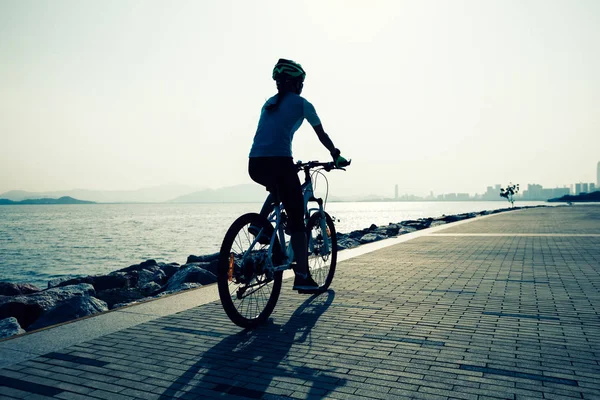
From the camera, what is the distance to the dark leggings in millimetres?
4508

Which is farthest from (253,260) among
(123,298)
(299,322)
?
(123,298)

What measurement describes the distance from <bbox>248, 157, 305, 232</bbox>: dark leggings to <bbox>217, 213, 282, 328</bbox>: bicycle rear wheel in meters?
0.28

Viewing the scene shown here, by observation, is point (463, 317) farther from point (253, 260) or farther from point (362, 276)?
point (362, 276)

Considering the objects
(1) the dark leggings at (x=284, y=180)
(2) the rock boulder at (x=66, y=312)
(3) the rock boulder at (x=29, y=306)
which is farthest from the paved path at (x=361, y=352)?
(3) the rock boulder at (x=29, y=306)

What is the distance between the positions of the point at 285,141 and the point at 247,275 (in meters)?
1.31

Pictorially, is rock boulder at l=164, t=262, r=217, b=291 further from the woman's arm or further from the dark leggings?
the woman's arm

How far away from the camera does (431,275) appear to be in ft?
23.3

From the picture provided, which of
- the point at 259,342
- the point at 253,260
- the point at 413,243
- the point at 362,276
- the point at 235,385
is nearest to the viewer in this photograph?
the point at 235,385

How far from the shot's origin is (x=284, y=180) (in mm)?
4527

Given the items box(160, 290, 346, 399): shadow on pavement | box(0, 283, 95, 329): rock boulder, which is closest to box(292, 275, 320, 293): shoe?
box(160, 290, 346, 399): shadow on pavement

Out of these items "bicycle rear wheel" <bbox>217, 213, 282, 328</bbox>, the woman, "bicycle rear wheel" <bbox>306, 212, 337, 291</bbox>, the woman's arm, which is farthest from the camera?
"bicycle rear wheel" <bbox>306, 212, 337, 291</bbox>

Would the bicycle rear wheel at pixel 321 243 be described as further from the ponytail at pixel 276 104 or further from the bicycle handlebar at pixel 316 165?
the ponytail at pixel 276 104

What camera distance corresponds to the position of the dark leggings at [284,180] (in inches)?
177

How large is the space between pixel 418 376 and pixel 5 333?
5.31 meters
